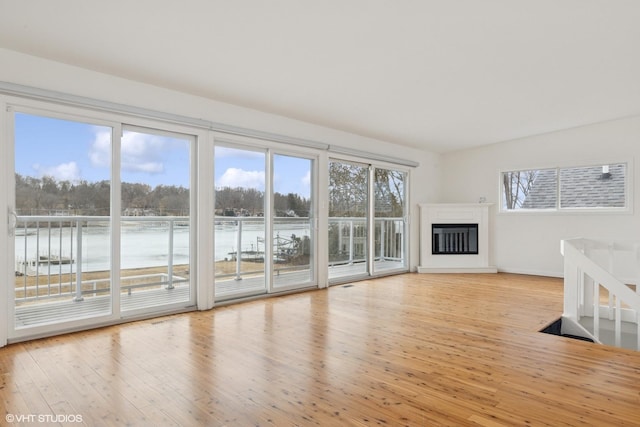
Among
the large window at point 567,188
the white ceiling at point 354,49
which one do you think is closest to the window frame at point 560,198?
the large window at point 567,188

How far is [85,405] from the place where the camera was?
1.99 m

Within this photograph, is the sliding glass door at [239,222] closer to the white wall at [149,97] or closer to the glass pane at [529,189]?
the white wall at [149,97]

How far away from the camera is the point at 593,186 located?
611cm

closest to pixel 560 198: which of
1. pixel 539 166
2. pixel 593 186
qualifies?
pixel 593 186

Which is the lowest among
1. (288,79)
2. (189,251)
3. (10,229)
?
(189,251)

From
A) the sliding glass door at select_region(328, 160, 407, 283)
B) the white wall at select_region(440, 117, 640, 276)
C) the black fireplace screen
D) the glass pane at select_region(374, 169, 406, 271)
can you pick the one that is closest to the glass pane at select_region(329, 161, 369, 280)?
the sliding glass door at select_region(328, 160, 407, 283)

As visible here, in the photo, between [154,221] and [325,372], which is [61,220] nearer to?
[154,221]

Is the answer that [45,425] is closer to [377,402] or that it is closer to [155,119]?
[377,402]

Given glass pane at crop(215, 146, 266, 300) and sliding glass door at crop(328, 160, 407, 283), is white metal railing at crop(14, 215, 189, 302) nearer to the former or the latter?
glass pane at crop(215, 146, 266, 300)

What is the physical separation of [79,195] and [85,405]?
2031 millimetres

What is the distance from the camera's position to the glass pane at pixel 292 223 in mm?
4941

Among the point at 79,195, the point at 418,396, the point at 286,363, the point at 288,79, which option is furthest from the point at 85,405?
the point at 288,79

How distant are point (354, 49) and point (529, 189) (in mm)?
4930

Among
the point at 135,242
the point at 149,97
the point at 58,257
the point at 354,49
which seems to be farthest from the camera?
the point at 135,242
